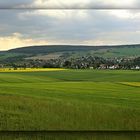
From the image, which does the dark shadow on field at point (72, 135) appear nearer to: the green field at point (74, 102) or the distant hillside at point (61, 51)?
the green field at point (74, 102)

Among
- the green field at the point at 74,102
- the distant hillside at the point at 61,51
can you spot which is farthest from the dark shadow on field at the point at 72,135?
the distant hillside at the point at 61,51

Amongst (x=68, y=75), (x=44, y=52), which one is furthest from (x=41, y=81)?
(x=44, y=52)

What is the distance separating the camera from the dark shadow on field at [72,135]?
94.6 inches

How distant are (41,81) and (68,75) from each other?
0.32 m

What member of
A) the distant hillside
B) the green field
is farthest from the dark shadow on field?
the distant hillside

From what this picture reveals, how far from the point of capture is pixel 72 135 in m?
2.43

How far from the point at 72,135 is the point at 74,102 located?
0.50 meters

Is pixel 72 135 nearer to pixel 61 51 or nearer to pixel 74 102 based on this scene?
pixel 74 102

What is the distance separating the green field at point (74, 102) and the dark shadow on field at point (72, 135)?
0.64 feet

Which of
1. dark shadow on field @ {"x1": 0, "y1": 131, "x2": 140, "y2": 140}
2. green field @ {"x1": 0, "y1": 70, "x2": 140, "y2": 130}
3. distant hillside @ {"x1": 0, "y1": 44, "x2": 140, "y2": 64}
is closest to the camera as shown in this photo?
dark shadow on field @ {"x1": 0, "y1": 131, "x2": 140, "y2": 140}

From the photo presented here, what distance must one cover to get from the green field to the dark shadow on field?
0.20m

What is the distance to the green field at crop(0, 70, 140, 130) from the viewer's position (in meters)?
2.71

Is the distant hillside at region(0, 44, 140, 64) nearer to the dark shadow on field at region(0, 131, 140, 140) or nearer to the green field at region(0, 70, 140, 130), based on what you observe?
the green field at region(0, 70, 140, 130)

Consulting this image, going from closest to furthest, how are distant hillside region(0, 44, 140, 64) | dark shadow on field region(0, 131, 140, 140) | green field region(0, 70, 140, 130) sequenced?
dark shadow on field region(0, 131, 140, 140)
green field region(0, 70, 140, 130)
distant hillside region(0, 44, 140, 64)
